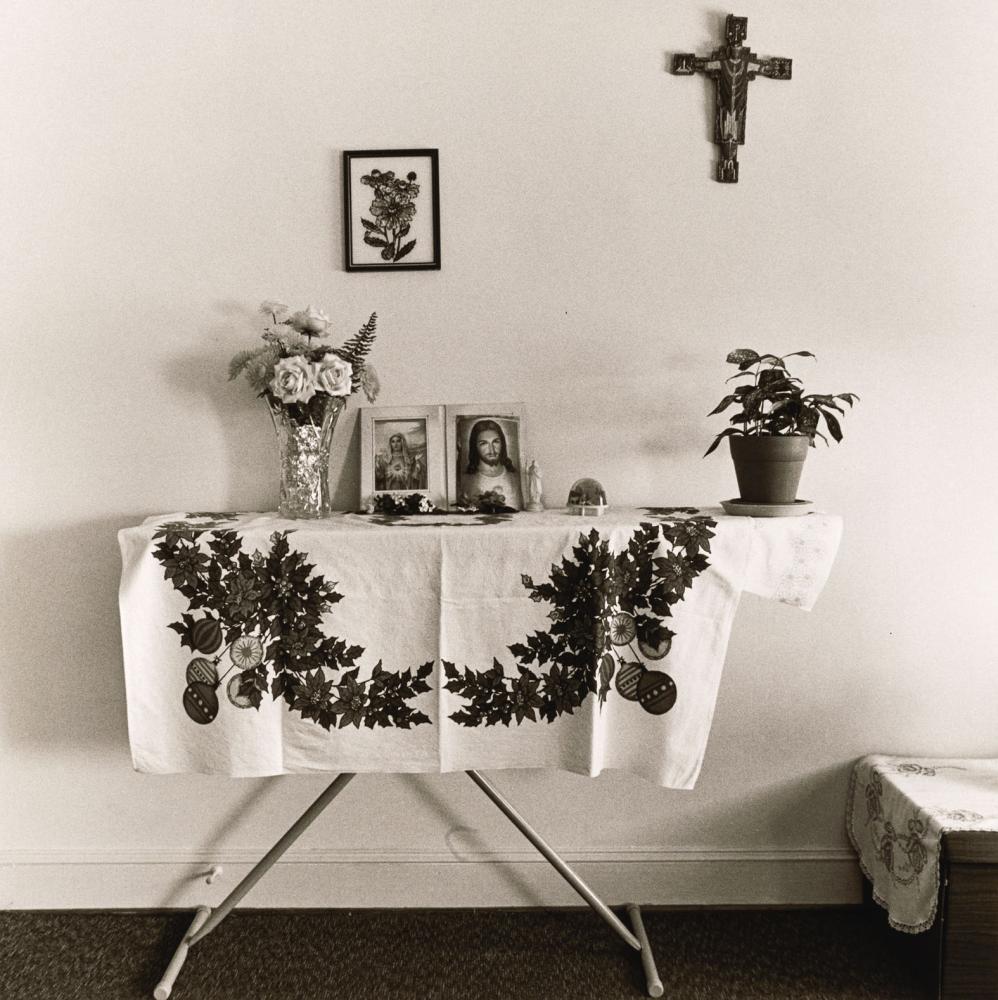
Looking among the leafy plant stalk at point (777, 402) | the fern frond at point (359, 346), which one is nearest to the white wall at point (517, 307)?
the fern frond at point (359, 346)

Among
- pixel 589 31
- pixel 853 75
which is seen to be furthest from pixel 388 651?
pixel 853 75

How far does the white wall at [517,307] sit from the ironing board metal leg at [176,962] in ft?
0.41

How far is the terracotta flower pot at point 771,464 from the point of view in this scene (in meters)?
1.84

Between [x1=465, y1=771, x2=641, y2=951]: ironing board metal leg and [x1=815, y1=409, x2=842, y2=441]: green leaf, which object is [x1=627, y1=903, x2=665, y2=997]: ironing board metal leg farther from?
[x1=815, y1=409, x2=842, y2=441]: green leaf

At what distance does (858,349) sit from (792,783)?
1200mm

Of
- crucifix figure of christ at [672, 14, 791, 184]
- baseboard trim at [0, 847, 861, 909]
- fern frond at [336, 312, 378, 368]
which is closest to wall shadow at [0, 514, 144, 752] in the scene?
baseboard trim at [0, 847, 861, 909]

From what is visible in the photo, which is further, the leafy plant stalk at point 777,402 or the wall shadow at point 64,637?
the wall shadow at point 64,637

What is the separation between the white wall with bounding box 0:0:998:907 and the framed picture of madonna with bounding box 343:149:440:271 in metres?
0.04

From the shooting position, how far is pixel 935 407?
2131 mm

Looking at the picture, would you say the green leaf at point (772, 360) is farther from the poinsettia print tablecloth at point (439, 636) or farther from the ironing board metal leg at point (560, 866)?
the ironing board metal leg at point (560, 866)

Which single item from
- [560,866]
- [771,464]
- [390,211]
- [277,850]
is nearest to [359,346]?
[390,211]

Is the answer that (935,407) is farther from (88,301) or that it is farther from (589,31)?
(88,301)

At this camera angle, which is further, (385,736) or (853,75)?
(853,75)

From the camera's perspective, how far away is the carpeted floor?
189cm
